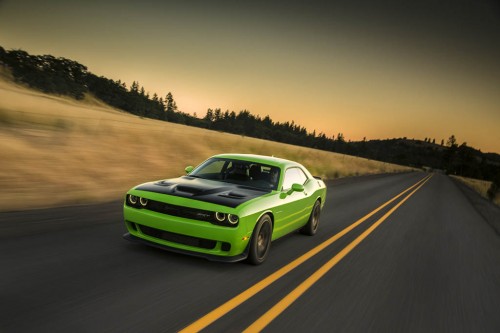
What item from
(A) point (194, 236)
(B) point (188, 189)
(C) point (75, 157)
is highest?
(B) point (188, 189)

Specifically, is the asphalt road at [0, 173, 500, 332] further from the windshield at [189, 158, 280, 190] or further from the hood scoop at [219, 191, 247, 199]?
the windshield at [189, 158, 280, 190]

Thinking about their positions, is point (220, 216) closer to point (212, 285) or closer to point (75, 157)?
point (212, 285)

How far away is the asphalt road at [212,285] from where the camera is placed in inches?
145

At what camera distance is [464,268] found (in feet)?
23.0

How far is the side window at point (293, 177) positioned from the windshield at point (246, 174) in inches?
7.2

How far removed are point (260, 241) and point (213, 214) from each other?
3.24 ft

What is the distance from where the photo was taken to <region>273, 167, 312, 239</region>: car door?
6216 millimetres

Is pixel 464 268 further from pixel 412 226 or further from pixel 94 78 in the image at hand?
pixel 94 78

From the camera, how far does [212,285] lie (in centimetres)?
471

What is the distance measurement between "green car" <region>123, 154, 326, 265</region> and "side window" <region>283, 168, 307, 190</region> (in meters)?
0.04

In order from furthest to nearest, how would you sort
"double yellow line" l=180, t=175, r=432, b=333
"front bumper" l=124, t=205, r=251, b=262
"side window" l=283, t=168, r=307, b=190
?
"side window" l=283, t=168, r=307, b=190 → "front bumper" l=124, t=205, r=251, b=262 → "double yellow line" l=180, t=175, r=432, b=333

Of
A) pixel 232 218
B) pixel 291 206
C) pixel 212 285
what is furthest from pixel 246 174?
pixel 212 285

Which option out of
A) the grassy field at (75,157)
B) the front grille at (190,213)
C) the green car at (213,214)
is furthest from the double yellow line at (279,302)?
the grassy field at (75,157)

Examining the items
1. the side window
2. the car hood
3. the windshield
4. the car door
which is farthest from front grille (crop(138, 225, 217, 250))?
the side window
